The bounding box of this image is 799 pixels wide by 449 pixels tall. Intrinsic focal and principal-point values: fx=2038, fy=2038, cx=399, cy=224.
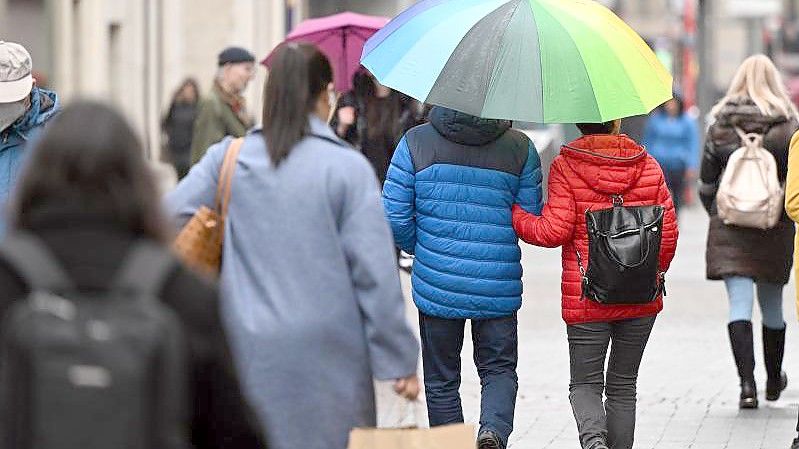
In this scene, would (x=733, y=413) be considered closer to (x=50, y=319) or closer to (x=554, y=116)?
(x=554, y=116)

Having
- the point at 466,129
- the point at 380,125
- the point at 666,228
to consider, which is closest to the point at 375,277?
the point at 466,129

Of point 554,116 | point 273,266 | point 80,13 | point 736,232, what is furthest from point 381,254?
point 80,13

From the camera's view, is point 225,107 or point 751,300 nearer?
point 751,300

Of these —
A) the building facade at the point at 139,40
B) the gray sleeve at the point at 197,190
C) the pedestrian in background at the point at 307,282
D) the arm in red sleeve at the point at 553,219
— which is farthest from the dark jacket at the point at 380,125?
the building facade at the point at 139,40

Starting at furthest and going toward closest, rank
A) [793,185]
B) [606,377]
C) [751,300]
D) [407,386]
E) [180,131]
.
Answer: [180,131], [751,300], [793,185], [606,377], [407,386]

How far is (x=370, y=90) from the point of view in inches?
423

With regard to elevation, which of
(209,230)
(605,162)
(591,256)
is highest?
(209,230)

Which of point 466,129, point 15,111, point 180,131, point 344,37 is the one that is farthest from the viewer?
point 180,131

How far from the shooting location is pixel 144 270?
3.49m

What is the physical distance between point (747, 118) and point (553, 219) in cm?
244

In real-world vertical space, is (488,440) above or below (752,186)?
below

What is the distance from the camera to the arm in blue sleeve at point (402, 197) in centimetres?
748

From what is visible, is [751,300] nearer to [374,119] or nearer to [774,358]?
[774,358]

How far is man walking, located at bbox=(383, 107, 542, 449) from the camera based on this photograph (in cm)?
747
